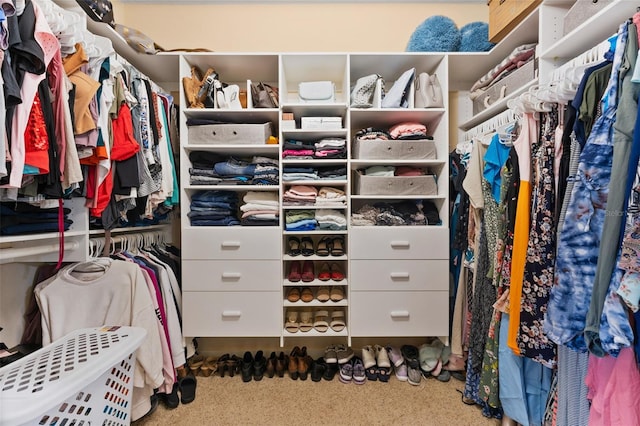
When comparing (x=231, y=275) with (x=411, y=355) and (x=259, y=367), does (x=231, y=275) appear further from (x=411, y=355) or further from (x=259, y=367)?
(x=411, y=355)

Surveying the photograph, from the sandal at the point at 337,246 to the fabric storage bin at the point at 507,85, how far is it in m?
1.20

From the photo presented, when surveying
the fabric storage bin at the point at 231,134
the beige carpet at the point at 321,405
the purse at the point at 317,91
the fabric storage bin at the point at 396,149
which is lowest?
the beige carpet at the point at 321,405

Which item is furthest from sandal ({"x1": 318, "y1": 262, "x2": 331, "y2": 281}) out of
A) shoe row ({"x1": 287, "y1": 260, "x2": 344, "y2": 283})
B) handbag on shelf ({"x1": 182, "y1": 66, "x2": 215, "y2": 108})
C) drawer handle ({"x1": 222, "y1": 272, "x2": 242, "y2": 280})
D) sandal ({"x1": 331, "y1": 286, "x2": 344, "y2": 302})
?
handbag on shelf ({"x1": 182, "y1": 66, "x2": 215, "y2": 108})

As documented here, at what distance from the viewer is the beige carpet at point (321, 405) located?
1484 mm

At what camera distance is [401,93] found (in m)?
1.77

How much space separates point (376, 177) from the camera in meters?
1.79

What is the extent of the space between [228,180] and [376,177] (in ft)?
2.97

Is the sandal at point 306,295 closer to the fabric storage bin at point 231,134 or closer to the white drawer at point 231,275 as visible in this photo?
the white drawer at point 231,275

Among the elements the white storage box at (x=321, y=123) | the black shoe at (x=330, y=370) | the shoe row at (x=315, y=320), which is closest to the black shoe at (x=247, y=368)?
the shoe row at (x=315, y=320)

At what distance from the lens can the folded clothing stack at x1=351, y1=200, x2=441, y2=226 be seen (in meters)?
1.84

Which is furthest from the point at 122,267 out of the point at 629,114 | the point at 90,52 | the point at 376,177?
the point at 629,114

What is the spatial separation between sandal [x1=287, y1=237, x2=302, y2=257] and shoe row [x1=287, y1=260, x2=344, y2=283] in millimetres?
115

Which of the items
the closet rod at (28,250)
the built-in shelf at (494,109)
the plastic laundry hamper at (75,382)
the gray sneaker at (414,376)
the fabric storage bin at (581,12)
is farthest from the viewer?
the gray sneaker at (414,376)

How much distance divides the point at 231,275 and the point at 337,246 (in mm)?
669
